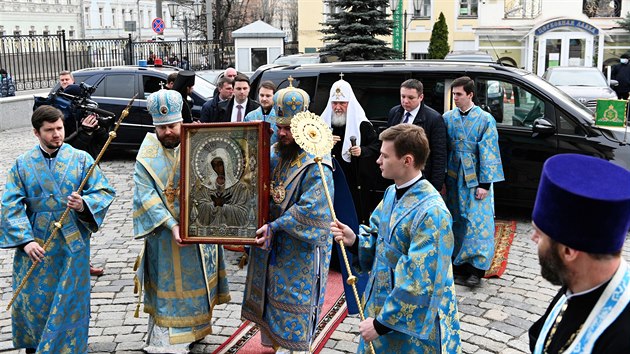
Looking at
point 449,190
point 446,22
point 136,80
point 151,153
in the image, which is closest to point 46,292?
point 151,153

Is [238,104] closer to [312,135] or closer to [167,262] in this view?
[167,262]

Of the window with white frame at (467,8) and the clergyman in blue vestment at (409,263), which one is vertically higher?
the window with white frame at (467,8)

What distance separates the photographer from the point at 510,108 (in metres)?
9.48

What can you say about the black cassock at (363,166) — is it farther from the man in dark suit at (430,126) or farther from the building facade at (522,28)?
the building facade at (522,28)

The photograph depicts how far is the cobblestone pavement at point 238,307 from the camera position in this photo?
5646 millimetres

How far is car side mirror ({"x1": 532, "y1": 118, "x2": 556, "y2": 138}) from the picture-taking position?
9.08 m

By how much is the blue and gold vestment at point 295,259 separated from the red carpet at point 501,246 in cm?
295

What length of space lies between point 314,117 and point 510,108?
5.79m

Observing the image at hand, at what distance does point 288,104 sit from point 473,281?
10.7 ft

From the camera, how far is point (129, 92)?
13.6m

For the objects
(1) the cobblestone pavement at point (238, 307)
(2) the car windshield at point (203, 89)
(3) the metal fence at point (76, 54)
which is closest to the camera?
(1) the cobblestone pavement at point (238, 307)

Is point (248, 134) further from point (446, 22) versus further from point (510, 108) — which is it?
point (446, 22)

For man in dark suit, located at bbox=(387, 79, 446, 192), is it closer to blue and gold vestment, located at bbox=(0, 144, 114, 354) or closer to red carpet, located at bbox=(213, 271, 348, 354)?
red carpet, located at bbox=(213, 271, 348, 354)

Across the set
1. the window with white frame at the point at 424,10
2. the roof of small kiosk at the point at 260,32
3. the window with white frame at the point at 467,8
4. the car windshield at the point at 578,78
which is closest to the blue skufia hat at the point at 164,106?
the car windshield at the point at 578,78
